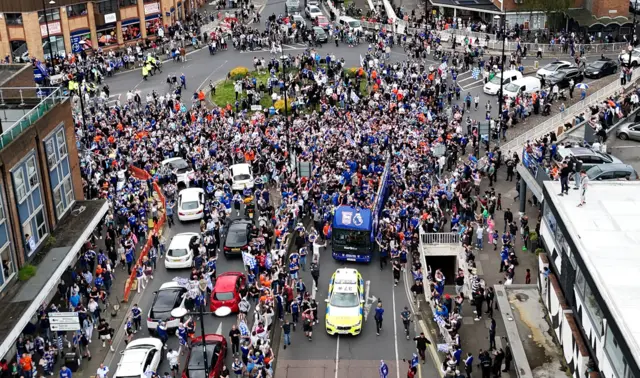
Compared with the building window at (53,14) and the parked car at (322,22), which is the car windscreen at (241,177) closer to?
the building window at (53,14)

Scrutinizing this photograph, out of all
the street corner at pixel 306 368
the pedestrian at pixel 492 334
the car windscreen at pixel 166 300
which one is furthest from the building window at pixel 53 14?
the pedestrian at pixel 492 334

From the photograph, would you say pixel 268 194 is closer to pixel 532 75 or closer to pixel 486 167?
pixel 486 167

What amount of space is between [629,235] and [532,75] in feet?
122

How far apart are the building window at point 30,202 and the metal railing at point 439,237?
17459 mm

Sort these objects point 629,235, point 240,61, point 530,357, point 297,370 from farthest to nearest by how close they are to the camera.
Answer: point 240,61 < point 297,370 < point 530,357 < point 629,235

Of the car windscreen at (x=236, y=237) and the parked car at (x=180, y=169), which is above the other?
the parked car at (x=180, y=169)

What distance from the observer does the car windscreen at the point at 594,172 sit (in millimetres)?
40750

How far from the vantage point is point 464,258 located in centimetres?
4122

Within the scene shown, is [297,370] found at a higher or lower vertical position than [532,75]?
lower

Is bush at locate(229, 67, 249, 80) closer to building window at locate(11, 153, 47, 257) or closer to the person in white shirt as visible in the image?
building window at locate(11, 153, 47, 257)

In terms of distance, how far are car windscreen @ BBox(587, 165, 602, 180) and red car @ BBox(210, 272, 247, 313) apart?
1701cm

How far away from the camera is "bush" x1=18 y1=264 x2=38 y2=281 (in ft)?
116

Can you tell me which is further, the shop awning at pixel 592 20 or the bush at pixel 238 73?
the shop awning at pixel 592 20

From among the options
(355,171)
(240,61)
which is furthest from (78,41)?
(355,171)
